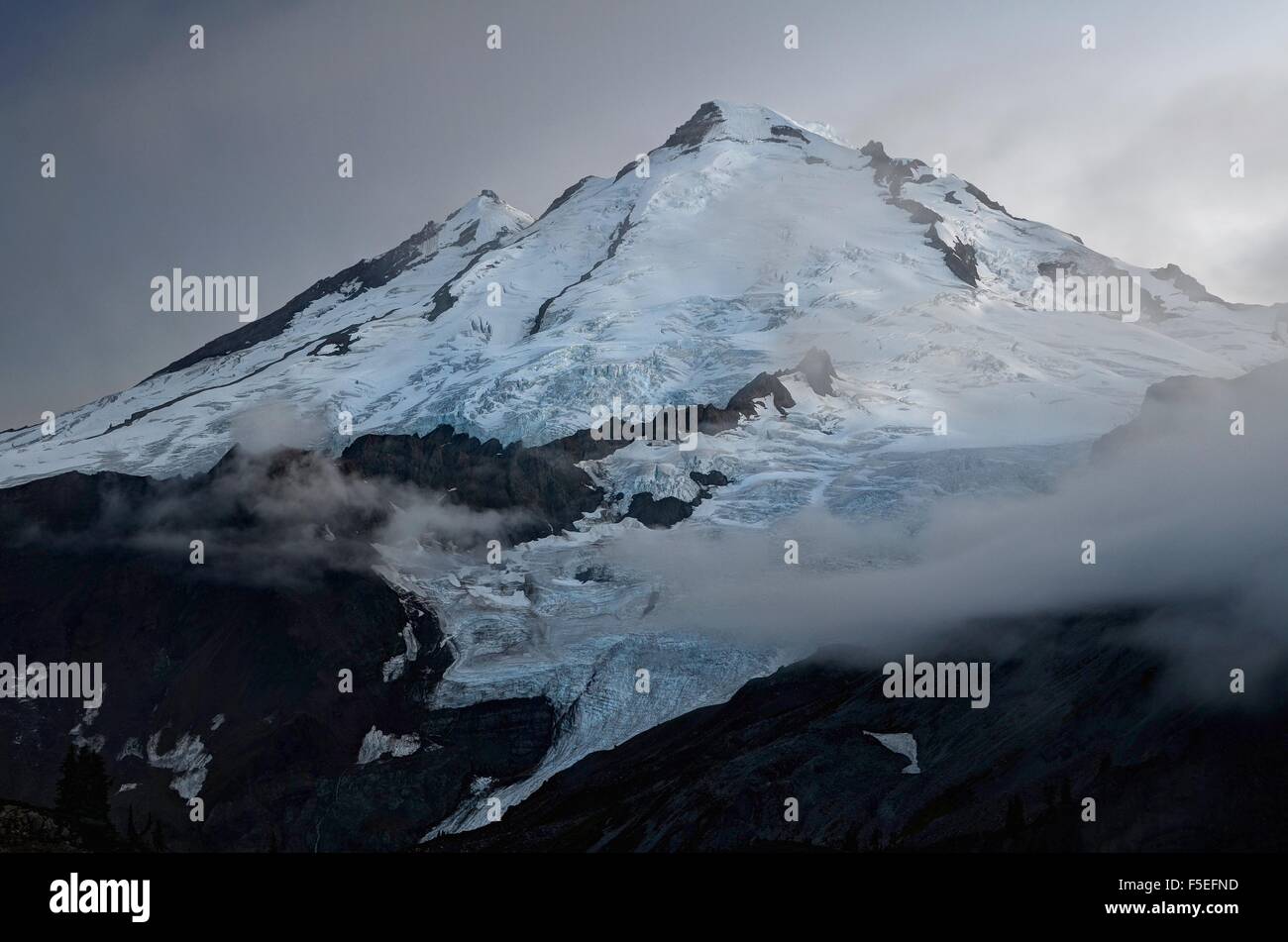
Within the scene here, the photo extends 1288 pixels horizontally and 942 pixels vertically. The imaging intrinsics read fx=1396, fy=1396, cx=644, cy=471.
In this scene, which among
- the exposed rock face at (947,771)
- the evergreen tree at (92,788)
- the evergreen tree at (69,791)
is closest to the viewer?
the exposed rock face at (947,771)

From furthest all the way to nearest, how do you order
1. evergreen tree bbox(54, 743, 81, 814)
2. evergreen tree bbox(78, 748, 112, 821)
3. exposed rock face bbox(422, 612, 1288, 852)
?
1. evergreen tree bbox(54, 743, 81, 814)
2. evergreen tree bbox(78, 748, 112, 821)
3. exposed rock face bbox(422, 612, 1288, 852)

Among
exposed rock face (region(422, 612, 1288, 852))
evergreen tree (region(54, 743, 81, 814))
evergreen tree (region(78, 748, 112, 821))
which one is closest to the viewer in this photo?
exposed rock face (region(422, 612, 1288, 852))

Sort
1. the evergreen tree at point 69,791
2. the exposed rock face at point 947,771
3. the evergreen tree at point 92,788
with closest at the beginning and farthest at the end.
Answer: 1. the exposed rock face at point 947,771
2. the evergreen tree at point 92,788
3. the evergreen tree at point 69,791

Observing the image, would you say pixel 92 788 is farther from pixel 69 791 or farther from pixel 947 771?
pixel 947 771

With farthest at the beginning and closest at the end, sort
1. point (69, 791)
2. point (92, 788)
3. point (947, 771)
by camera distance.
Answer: point (947, 771) → point (92, 788) → point (69, 791)

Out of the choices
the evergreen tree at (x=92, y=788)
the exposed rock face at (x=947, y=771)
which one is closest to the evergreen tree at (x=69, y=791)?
the evergreen tree at (x=92, y=788)

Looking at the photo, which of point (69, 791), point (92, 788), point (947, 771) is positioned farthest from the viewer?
point (947, 771)

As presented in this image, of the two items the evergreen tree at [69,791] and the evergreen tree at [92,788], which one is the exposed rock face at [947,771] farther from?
the evergreen tree at [69,791]

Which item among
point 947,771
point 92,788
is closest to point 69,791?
point 92,788

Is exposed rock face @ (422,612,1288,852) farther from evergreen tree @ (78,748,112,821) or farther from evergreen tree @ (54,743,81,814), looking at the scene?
evergreen tree @ (54,743,81,814)

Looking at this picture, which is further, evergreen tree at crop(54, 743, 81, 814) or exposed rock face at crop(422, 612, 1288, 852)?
evergreen tree at crop(54, 743, 81, 814)

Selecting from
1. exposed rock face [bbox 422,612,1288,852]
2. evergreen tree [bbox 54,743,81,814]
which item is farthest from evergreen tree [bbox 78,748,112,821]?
exposed rock face [bbox 422,612,1288,852]
